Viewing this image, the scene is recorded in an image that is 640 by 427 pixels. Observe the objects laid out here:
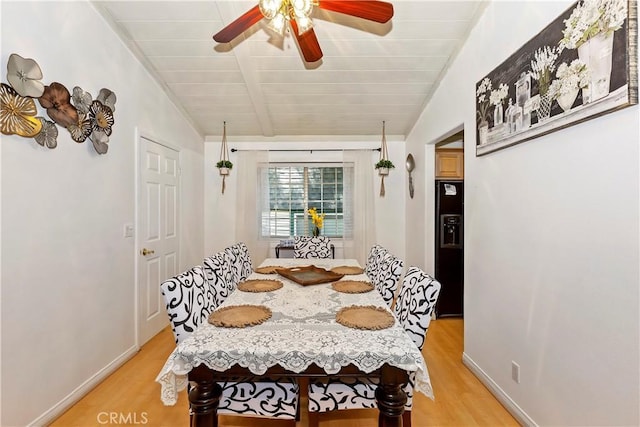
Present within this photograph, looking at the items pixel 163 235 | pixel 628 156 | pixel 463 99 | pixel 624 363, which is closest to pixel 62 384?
pixel 163 235

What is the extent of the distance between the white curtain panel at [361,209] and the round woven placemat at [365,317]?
2802 millimetres

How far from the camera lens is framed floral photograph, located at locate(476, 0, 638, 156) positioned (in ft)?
4.10

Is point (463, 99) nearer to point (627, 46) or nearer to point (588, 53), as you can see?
point (588, 53)

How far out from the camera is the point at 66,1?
202 centimetres

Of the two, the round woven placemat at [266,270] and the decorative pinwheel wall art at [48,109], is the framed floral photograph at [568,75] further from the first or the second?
the decorative pinwheel wall art at [48,109]

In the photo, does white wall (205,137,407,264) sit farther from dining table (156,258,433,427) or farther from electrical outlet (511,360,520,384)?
dining table (156,258,433,427)

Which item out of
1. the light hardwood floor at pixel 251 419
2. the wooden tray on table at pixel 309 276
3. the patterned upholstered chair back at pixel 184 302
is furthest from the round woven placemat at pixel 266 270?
the light hardwood floor at pixel 251 419

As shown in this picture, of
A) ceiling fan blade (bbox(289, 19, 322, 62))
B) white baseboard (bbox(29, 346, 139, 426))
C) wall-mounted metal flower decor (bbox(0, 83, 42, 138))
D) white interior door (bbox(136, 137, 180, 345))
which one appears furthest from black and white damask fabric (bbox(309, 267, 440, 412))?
white interior door (bbox(136, 137, 180, 345))

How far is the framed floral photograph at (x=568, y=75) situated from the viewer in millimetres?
1249

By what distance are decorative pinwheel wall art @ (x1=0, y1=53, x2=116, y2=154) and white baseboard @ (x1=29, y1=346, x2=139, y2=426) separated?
1.57 meters

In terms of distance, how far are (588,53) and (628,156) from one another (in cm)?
51

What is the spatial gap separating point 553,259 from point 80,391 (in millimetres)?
2994

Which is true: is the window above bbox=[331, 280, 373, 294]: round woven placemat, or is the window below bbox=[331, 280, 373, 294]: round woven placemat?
above

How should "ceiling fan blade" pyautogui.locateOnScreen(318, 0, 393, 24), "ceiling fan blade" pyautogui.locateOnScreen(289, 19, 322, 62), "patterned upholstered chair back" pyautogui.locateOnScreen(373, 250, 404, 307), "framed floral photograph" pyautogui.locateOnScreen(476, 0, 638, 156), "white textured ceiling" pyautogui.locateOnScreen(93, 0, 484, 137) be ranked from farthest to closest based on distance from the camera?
"white textured ceiling" pyautogui.locateOnScreen(93, 0, 484, 137)
"patterned upholstered chair back" pyautogui.locateOnScreen(373, 250, 404, 307)
"ceiling fan blade" pyautogui.locateOnScreen(289, 19, 322, 62)
"ceiling fan blade" pyautogui.locateOnScreen(318, 0, 393, 24)
"framed floral photograph" pyautogui.locateOnScreen(476, 0, 638, 156)
